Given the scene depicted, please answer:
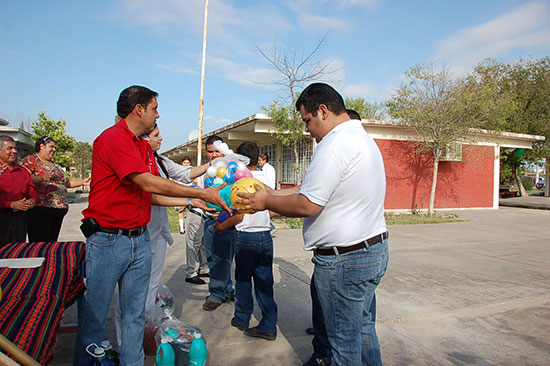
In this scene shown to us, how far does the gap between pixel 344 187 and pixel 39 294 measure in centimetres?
219

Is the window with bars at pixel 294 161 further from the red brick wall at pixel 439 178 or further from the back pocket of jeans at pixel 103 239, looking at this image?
the back pocket of jeans at pixel 103 239

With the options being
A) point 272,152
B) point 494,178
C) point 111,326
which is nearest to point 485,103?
point 494,178

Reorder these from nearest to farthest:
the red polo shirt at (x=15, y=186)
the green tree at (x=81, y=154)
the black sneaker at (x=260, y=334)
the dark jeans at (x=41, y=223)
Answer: the black sneaker at (x=260, y=334)
the red polo shirt at (x=15, y=186)
the dark jeans at (x=41, y=223)
the green tree at (x=81, y=154)

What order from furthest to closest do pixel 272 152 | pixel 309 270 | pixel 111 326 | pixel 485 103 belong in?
pixel 272 152, pixel 485 103, pixel 309 270, pixel 111 326

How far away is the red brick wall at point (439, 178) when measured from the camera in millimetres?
16562

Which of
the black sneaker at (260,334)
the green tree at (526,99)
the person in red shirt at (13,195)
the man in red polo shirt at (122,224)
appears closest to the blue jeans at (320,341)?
the black sneaker at (260,334)

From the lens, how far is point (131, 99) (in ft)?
8.55

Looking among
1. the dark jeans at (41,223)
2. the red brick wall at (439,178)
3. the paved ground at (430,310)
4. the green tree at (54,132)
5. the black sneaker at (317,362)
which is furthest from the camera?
the green tree at (54,132)

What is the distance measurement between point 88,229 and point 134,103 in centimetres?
90

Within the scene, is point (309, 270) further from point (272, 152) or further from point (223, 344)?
point (272, 152)

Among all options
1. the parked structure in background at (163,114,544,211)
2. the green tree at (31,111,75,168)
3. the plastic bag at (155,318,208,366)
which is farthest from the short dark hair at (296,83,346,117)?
the green tree at (31,111,75,168)

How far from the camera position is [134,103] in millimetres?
2615

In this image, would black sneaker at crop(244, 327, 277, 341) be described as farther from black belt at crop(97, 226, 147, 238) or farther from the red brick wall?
the red brick wall

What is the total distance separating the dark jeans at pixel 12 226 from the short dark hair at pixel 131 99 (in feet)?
9.87
